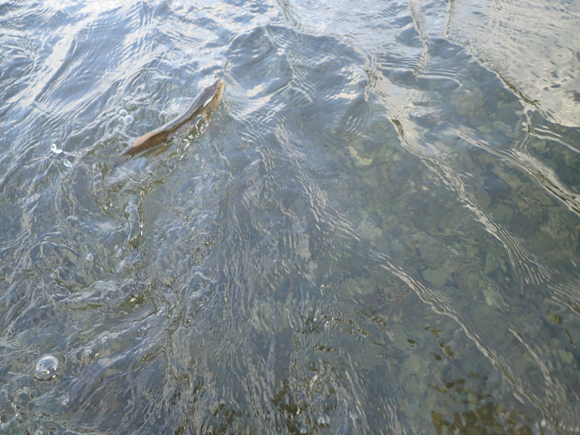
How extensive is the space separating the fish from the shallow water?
128 millimetres

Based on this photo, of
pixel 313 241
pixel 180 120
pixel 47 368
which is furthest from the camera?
pixel 180 120

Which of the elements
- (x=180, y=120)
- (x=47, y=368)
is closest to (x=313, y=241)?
(x=47, y=368)

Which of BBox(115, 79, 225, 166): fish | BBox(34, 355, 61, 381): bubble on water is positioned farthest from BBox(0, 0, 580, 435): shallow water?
BBox(115, 79, 225, 166): fish

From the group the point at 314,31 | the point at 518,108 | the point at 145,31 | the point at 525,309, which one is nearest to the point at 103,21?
the point at 145,31

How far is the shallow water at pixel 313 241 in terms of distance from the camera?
220cm

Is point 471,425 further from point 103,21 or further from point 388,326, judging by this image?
point 103,21

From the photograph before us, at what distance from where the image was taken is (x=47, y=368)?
2.39 metres

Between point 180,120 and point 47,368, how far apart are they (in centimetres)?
274

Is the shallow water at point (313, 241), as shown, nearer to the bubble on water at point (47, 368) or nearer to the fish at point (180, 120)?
the bubble on water at point (47, 368)

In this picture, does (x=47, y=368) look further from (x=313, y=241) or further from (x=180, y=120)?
(x=180, y=120)

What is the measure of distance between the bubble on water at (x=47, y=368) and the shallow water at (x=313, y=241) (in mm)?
13

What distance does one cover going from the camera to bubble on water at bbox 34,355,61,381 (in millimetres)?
2363

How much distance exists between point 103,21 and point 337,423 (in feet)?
25.1

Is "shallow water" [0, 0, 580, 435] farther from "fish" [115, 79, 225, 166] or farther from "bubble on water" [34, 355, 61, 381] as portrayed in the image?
"fish" [115, 79, 225, 166]
